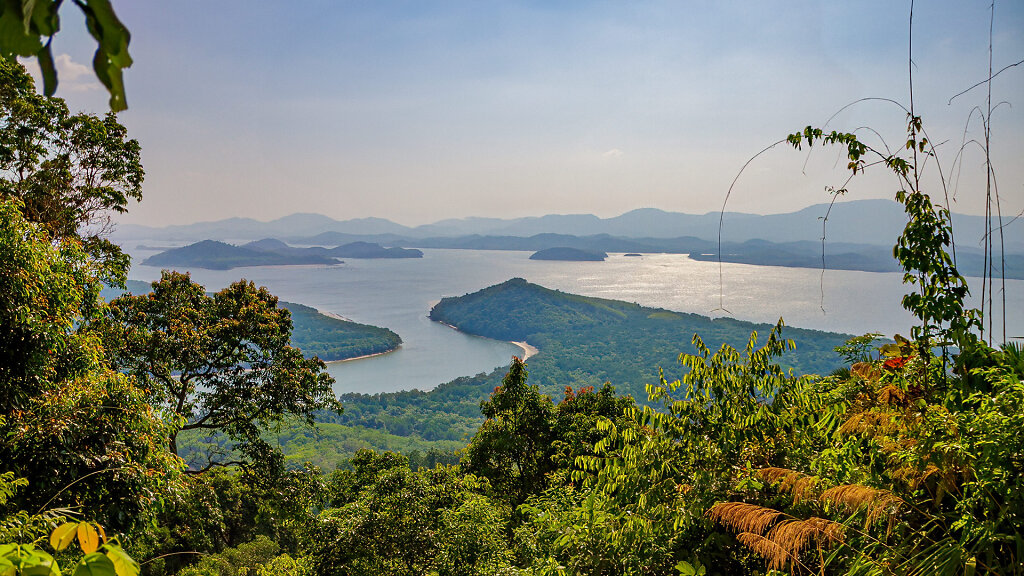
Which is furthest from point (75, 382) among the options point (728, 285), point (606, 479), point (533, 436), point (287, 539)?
point (728, 285)

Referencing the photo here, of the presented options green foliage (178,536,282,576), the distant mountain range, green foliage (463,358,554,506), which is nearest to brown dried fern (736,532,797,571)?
green foliage (178,536,282,576)

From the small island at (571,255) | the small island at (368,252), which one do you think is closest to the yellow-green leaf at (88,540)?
the small island at (571,255)

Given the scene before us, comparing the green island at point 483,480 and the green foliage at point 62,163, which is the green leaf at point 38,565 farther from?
the green foliage at point 62,163

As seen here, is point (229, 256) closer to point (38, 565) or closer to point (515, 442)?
point (515, 442)

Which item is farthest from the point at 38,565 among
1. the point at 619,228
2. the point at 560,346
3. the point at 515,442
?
the point at 619,228

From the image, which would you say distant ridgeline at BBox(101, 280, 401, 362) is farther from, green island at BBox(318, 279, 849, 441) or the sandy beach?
the sandy beach

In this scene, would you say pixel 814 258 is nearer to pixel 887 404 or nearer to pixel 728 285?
pixel 728 285

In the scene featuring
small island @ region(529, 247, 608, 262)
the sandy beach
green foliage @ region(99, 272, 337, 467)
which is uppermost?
small island @ region(529, 247, 608, 262)
